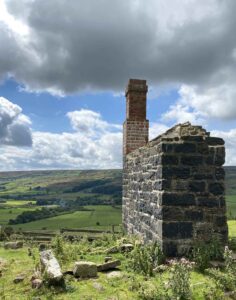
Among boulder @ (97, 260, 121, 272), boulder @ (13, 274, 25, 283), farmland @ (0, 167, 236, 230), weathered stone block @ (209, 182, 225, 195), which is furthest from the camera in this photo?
farmland @ (0, 167, 236, 230)

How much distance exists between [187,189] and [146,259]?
1997 mm

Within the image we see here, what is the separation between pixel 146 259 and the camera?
349 inches

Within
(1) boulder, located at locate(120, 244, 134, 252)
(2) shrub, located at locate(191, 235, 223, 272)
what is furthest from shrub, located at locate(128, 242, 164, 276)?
(1) boulder, located at locate(120, 244, 134, 252)

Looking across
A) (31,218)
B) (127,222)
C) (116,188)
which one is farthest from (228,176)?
(127,222)

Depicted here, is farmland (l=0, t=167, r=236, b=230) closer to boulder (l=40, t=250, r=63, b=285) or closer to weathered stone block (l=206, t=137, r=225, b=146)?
weathered stone block (l=206, t=137, r=225, b=146)

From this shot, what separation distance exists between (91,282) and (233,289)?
2.88 m

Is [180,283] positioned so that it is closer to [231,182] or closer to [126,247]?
[126,247]

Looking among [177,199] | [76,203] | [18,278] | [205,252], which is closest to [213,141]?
[177,199]

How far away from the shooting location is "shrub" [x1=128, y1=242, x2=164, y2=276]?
861 cm

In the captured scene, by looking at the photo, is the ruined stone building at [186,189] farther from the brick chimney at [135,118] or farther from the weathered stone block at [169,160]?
→ the brick chimney at [135,118]

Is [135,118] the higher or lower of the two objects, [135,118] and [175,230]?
Result: the higher

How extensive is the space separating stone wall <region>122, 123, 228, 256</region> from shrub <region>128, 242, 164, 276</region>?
229 mm

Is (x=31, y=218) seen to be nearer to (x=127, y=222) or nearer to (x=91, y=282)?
(x=127, y=222)

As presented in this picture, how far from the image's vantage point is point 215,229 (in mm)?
9625
